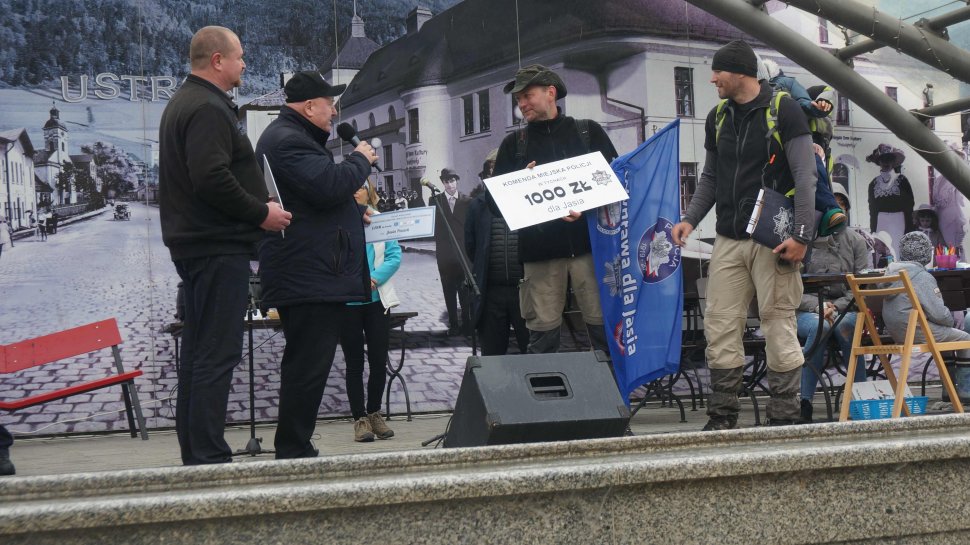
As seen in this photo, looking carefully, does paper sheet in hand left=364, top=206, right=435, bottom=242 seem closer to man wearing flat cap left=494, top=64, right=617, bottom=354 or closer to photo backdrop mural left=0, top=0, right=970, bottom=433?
man wearing flat cap left=494, top=64, right=617, bottom=354

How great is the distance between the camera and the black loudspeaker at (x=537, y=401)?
3.51 m

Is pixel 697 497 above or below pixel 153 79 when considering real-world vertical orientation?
below

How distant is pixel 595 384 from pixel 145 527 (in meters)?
1.86

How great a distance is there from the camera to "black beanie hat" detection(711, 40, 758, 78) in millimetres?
5043

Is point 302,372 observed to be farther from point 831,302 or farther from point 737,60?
point 831,302

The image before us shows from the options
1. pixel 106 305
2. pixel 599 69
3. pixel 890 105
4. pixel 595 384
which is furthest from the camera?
pixel 890 105

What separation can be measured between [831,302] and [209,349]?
460 centimetres

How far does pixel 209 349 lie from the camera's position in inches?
153

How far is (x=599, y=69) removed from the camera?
8055mm

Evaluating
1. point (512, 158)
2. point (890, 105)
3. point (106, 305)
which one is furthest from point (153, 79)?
point (890, 105)

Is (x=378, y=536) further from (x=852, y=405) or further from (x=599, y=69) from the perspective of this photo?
(x=599, y=69)

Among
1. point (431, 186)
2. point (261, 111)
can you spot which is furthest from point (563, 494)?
point (261, 111)

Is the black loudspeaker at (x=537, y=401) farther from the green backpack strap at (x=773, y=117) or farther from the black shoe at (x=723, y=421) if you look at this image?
the green backpack strap at (x=773, y=117)

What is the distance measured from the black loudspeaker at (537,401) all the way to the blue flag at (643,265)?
5.14 ft
